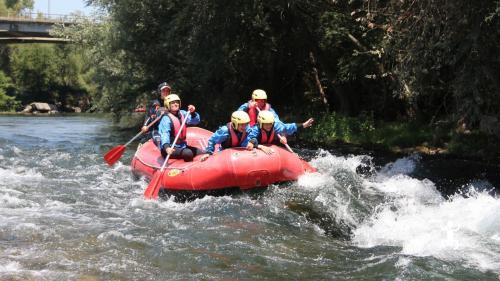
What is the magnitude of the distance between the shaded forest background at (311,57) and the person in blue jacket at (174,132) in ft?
13.8

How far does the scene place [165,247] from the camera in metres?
6.21

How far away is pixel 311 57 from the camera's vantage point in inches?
776

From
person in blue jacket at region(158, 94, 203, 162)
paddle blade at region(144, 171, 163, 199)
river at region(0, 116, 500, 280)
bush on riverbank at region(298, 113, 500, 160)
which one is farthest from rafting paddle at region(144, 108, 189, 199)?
bush on riverbank at region(298, 113, 500, 160)

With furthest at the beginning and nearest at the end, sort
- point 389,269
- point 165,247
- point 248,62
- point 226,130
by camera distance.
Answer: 1. point 248,62
2. point 226,130
3. point 165,247
4. point 389,269

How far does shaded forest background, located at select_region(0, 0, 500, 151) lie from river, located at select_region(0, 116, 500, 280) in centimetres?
226

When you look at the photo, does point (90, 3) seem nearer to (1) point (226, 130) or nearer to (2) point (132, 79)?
(2) point (132, 79)

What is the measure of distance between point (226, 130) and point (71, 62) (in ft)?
159

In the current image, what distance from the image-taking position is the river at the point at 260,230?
5.53m

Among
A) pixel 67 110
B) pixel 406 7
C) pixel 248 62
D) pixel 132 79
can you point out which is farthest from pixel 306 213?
pixel 67 110

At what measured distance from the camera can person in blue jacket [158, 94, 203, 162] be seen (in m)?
9.55

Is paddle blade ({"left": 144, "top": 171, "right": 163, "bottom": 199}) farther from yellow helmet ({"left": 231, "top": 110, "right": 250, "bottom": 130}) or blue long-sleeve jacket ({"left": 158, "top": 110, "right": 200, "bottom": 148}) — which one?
yellow helmet ({"left": 231, "top": 110, "right": 250, "bottom": 130})

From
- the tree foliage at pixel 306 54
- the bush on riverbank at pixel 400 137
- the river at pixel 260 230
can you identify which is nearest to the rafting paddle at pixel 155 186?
the river at pixel 260 230

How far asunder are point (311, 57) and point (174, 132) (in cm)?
1062

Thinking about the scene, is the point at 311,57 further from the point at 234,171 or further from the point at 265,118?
the point at 234,171
